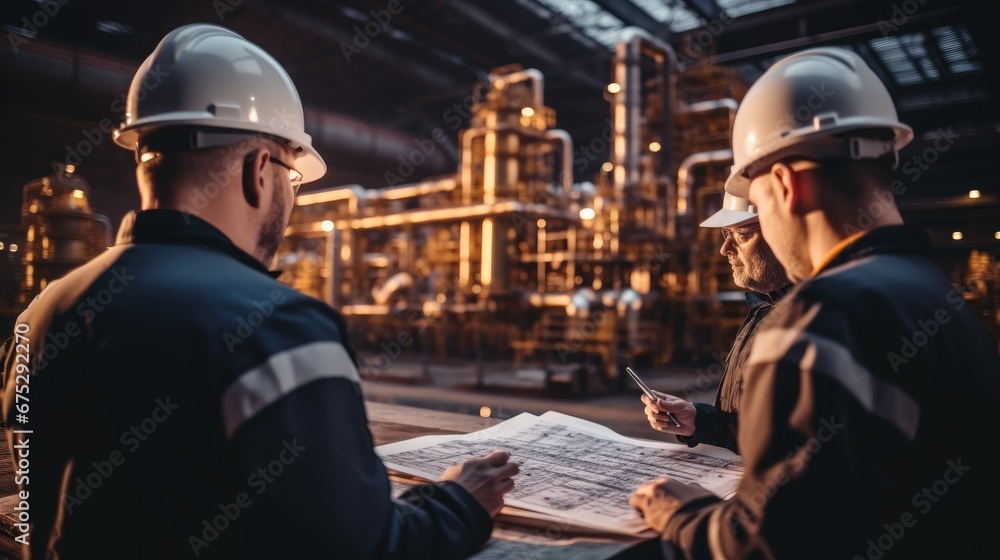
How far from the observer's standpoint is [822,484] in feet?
2.42

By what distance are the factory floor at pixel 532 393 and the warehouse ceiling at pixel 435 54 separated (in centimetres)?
323

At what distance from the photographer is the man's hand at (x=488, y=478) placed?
3.17 ft

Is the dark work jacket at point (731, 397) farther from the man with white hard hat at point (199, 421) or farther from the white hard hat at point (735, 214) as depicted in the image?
the man with white hard hat at point (199, 421)

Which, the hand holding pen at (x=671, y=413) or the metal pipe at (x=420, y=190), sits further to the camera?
Result: the metal pipe at (x=420, y=190)

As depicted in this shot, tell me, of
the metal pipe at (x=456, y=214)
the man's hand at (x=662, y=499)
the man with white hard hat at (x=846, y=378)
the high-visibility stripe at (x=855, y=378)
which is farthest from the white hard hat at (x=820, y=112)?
the metal pipe at (x=456, y=214)

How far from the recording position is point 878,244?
2.92ft

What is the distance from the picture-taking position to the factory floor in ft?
19.0

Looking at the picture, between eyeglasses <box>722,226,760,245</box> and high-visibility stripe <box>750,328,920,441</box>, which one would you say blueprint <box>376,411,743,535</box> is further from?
eyeglasses <box>722,226,760,245</box>

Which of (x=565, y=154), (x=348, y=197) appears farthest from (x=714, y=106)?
(x=348, y=197)

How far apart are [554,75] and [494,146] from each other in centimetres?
410

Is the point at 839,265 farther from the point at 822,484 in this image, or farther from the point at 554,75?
the point at 554,75

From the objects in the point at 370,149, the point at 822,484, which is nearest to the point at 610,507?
the point at 822,484

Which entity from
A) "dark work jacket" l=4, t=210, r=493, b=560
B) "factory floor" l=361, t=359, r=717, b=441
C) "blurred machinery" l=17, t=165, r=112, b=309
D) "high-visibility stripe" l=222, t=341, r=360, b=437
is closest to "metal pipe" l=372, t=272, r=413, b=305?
"factory floor" l=361, t=359, r=717, b=441

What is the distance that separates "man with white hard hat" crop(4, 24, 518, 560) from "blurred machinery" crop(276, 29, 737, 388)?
6.95 metres
